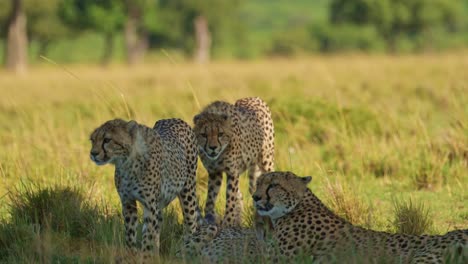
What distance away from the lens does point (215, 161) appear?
559 cm

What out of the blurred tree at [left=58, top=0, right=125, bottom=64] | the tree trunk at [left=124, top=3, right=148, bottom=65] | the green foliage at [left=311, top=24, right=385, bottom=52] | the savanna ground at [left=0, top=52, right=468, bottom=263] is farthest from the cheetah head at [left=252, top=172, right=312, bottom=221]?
the green foliage at [left=311, top=24, right=385, bottom=52]

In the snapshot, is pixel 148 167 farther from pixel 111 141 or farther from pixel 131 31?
pixel 131 31

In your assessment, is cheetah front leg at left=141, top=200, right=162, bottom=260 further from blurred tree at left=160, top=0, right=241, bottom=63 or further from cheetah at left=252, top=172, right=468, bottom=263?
blurred tree at left=160, top=0, right=241, bottom=63

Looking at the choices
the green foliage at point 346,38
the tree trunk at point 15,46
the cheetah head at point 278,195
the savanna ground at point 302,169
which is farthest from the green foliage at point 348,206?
the green foliage at point 346,38

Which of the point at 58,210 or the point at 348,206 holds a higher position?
the point at 58,210

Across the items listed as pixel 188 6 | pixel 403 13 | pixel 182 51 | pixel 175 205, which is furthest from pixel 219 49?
pixel 175 205

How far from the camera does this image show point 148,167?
4516 mm

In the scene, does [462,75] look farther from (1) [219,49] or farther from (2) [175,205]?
(1) [219,49]

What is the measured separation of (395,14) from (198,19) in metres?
11.5

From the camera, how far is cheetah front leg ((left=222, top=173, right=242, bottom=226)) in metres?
5.43

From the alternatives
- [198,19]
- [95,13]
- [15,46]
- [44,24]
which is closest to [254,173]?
[15,46]

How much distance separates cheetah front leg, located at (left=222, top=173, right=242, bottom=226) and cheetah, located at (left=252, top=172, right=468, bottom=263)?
3.23 feet

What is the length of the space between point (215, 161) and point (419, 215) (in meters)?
1.35

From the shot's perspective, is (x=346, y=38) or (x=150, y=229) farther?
(x=346, y=38)
